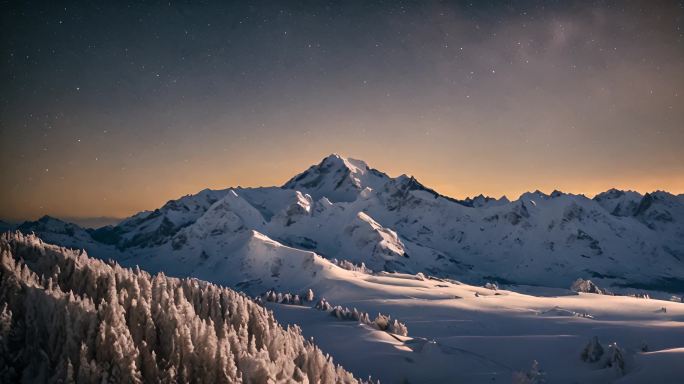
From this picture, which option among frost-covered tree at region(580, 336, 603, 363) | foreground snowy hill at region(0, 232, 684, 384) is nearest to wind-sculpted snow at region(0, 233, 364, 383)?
foreground snowy hill at region(0, 232, 684, 384)

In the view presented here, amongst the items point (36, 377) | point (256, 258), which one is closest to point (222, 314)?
point (36, 377)

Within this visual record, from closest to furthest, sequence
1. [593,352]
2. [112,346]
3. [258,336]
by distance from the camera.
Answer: [112,346], [258,336], [593,352]

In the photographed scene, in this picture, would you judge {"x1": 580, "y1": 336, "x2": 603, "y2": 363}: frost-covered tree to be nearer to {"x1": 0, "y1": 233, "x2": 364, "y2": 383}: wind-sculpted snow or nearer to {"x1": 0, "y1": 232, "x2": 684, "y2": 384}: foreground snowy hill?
{"x1": 0, "y1": 232, "x2": 684, "y2": 384}: foreground snowy hill

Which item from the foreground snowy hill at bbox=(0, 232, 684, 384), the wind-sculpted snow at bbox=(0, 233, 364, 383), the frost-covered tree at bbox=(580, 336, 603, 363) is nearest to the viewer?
the wind-sculpted snow at bbox=(0, 233, 364, 383)

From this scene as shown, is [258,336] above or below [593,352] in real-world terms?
above

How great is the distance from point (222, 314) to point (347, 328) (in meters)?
20.8

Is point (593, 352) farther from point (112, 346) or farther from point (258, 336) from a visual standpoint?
point (112, 346)

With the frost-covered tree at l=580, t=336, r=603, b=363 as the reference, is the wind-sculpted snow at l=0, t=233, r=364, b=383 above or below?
above

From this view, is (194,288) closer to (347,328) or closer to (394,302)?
(347,328)

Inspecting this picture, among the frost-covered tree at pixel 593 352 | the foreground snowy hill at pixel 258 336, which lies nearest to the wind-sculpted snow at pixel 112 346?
the foreground snowy hill at pixel 258 336

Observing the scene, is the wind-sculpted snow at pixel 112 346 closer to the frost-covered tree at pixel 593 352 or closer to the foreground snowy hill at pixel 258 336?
the foreground snowy hill at pixel 258 336

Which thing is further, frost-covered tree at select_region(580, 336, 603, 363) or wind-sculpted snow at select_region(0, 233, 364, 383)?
frost-covered tree at select_region(580, 336, 603, 363)

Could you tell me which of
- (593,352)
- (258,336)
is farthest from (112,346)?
(593,352)

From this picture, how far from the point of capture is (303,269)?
139m
